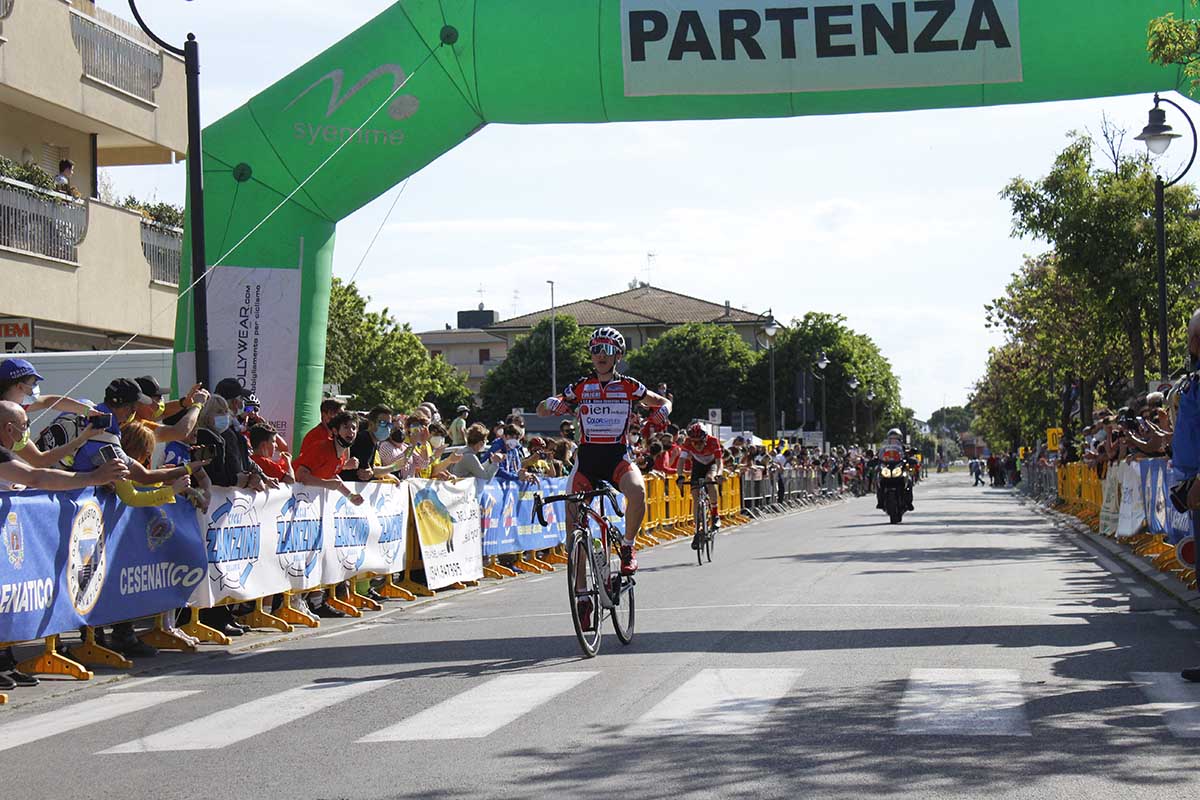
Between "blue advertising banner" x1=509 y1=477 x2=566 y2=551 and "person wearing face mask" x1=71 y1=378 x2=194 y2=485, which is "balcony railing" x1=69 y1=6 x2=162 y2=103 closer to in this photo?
"blue advertising banner" x1=509 y1=477 x2=566 y2=551

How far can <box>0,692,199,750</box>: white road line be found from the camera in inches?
327

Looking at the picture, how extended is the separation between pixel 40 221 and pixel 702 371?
273 feet

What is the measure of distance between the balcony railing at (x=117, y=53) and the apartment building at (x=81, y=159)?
3 centimetres

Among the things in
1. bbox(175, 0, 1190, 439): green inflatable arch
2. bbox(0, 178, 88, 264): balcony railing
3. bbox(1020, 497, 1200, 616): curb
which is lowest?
bbox(1020, 497, 1200, 616): curb

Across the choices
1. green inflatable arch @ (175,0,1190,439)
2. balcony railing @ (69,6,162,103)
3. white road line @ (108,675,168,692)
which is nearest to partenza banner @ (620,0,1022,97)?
green inflatable arch @ (175,0,1190,439)

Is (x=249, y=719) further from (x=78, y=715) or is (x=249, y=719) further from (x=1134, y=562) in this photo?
(x=1134, y=562)

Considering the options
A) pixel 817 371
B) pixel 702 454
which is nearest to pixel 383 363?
pixel 817 371

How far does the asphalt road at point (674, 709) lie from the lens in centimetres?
657

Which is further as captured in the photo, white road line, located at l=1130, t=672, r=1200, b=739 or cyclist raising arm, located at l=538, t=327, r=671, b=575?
cyclist raising arm, located at l=538, t=327, r=671, b=575

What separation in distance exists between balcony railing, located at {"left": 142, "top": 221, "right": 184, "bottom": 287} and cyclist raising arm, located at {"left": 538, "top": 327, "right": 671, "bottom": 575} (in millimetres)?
21142

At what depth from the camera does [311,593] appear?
585 inches

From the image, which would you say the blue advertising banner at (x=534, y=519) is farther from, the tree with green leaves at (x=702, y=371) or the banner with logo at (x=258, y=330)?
the tree with green leaves at (x=702, y=371)

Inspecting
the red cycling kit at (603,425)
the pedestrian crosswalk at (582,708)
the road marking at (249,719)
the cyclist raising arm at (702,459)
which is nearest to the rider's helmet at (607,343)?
the red cycling kit at (603,425)

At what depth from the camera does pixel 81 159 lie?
30609 millimetres
